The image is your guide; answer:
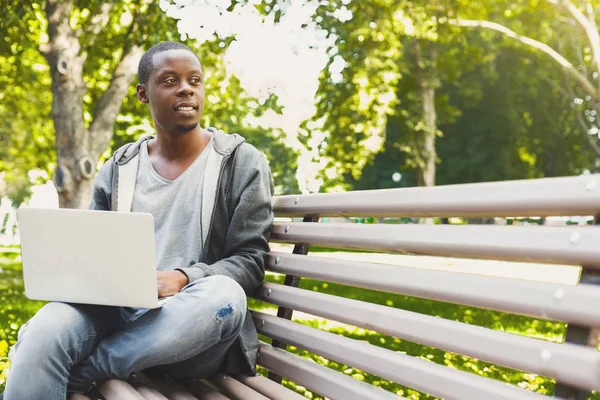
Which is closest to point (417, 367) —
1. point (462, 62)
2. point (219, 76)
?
point (219, 76)

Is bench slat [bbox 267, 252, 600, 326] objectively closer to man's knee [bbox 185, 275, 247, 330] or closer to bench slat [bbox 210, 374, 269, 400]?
man's knee [bbox 185, 275, 247, 330]

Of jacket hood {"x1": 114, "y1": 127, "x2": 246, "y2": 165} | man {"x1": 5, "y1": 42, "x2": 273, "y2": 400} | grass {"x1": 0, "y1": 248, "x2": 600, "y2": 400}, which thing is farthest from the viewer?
grass {"x1": 0, "y1": 248, "x2": 600, "y2": 400}

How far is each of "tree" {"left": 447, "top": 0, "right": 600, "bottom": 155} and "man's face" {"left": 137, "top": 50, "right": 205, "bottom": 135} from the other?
10088 mm

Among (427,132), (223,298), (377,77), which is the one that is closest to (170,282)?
(223,298)

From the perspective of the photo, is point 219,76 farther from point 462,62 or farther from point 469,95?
point 469,95

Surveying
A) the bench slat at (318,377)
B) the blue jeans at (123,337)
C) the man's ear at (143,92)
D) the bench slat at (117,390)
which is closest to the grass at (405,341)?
the bench slat at (318,377)

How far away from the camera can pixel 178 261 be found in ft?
9.54

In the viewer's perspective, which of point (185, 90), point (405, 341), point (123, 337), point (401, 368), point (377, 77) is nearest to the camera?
point (401, 368)

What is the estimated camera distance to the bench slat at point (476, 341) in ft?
5.12

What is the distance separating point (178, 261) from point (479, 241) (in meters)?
1.37

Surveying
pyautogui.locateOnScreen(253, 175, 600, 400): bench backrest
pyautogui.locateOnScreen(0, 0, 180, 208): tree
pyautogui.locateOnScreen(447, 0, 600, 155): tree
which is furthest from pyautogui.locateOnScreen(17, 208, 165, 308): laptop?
pyautogui.locateOnScreen(447, 0, 600, 155): tree

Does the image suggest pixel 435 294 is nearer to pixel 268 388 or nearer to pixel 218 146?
pixel 268 388

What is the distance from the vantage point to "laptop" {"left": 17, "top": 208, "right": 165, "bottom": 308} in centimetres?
236

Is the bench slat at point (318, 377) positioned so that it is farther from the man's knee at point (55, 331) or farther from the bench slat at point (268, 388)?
the man's knee at point (55, 331)
